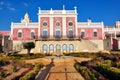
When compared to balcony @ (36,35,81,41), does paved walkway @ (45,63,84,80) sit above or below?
below

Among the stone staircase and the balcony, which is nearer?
the stone staircase

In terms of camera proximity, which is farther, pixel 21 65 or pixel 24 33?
pixel 24 33

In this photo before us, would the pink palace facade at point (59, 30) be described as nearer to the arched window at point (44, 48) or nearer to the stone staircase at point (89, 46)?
the stone staircase at point (89, 46)

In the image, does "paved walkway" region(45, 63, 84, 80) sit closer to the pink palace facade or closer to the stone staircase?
the stone staircase

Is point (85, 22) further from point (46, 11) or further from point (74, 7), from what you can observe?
→ point (46, 11)

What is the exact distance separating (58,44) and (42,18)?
8.90 meters

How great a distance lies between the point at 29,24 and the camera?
65125mm

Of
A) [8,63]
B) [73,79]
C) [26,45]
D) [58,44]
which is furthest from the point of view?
[58,44]

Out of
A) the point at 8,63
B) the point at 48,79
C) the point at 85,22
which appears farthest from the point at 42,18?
the point at 48,79

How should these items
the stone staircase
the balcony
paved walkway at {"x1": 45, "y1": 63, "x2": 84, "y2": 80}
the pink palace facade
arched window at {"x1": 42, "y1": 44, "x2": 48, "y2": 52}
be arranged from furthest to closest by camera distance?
the pink palace facade, the balcony, arched window at {"x1": 42, "y1": 44, "x2": 48, "y2": 52}, the stone staircase, paved walkway at {"x1": 45, "y1": 63, "x2": 84, "y2": 80}

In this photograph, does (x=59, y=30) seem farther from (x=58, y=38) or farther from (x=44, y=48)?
(x=44, y=48)

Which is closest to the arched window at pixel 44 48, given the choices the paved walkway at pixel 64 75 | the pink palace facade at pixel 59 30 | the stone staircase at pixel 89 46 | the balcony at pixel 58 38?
the balcony at pixel 58 38

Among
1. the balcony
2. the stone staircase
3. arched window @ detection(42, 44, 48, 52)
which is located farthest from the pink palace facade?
arched window @ detection(42, 44, 48, 52)

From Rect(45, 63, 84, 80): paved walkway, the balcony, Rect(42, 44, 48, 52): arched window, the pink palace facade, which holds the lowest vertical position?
Rect(45, 63, 84, 80): paved walkway
